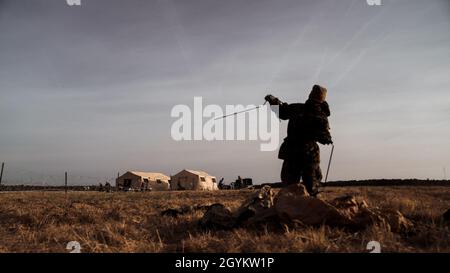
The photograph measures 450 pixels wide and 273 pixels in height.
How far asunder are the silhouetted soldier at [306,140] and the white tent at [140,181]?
41.2m

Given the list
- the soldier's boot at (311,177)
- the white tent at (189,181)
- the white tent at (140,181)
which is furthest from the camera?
the white tent at (189,181)

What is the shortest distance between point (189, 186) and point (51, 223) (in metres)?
42.0

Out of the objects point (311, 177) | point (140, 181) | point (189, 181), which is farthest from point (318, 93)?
point (140, 181)

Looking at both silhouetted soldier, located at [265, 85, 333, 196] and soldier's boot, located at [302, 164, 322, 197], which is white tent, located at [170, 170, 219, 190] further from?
soldier's boot, located at [302, 164, 322, 197]

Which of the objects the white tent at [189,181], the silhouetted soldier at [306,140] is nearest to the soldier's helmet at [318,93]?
the silhouetted soldier at [306,140]

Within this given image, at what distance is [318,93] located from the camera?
7.18 m

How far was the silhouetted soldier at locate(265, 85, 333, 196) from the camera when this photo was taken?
6992 mm

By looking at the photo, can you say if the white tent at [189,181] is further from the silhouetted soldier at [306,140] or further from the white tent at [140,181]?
the silhouetted soldier at [306,140]

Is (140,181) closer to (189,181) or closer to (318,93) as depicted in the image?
(189,181)

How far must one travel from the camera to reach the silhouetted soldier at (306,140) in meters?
6.99

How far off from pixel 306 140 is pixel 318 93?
0.85m
